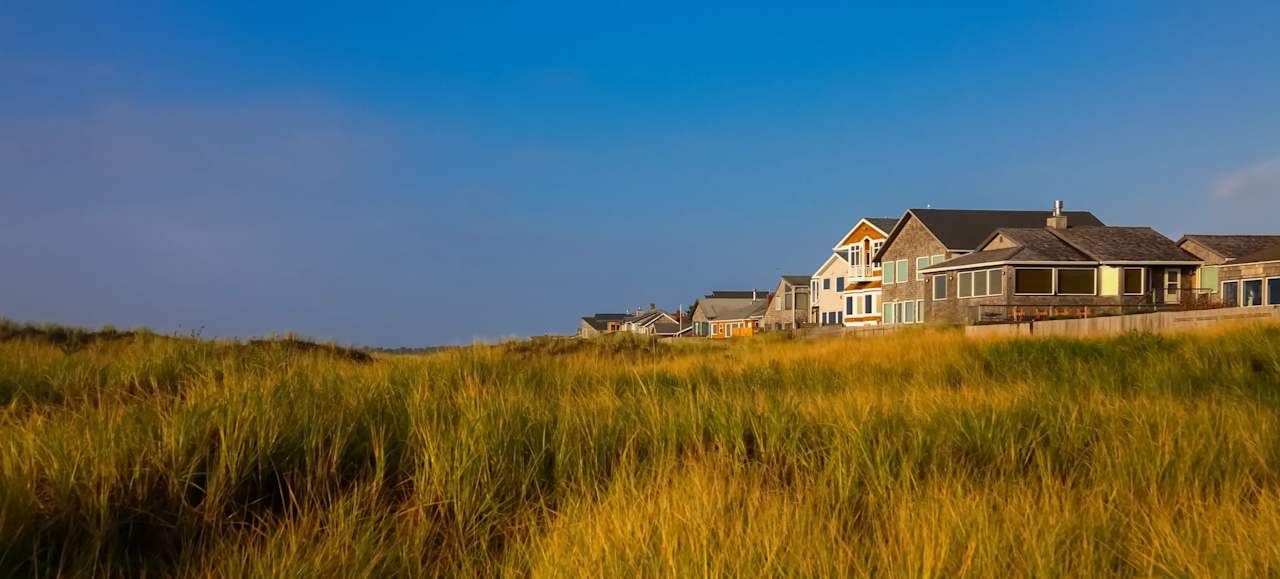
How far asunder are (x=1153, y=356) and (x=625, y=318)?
4240 inches

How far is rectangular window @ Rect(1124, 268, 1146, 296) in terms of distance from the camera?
38.9 m

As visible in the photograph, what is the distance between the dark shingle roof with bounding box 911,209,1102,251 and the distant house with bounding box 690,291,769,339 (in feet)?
105

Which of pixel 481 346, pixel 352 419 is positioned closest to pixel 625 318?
pixel 481 346

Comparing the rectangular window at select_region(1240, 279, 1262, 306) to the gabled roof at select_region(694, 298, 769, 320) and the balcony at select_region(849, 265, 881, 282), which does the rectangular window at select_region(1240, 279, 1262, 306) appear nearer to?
the balcony at select_region(849, 265, 881, 282)

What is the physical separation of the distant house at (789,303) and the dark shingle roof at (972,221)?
64.2ft

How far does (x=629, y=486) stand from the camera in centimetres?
395

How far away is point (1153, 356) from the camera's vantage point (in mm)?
10625

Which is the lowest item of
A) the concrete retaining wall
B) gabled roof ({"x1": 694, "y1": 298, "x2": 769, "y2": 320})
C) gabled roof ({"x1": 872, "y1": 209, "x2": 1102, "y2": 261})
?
the concrete retaining wall

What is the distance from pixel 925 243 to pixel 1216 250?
13941mm

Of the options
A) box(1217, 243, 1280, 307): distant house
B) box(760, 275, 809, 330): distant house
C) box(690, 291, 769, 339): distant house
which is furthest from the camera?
box(690, 291, 769, 339): distant house

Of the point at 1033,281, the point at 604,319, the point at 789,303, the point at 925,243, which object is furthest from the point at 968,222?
the point at 604,319

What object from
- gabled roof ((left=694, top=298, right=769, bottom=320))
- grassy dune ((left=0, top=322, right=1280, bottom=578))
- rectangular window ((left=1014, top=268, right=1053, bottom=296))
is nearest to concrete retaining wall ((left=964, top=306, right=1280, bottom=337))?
grassy dune ((left=0, top=322, right=1280, bottom=578))

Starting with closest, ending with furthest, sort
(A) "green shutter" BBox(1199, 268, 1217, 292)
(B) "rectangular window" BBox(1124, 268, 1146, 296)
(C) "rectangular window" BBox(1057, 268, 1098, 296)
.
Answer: (B) "rectangular window" BBox(1124, 268, 1146, 296), (A) "green shutter" BBox(1199, 268, 1217, 292), (C) "rectangular window" BBox(1057, 268, 1098, 296)

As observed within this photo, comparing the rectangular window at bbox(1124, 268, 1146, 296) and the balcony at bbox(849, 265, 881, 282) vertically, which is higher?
the balcony at bbox(849, 265, 881, 282)
